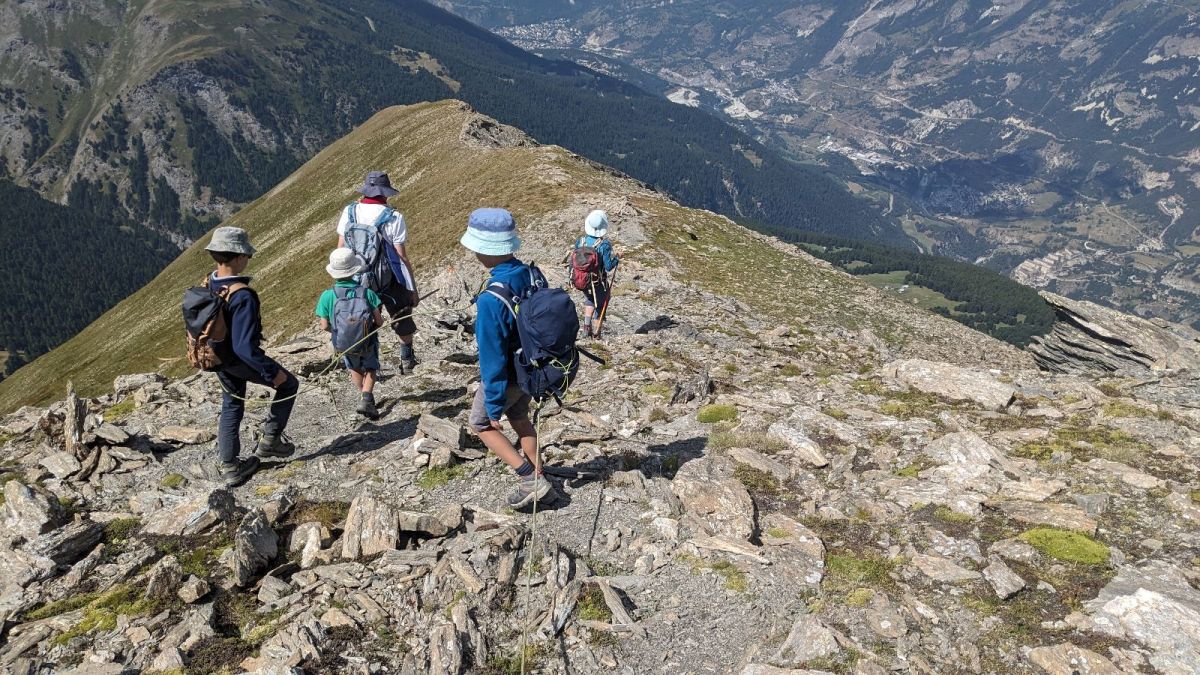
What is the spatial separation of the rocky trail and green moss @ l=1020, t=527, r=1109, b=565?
6cm

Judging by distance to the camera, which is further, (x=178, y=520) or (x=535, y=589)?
(x=178, y=520)

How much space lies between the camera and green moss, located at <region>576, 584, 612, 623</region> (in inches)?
295

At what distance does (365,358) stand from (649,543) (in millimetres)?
8179

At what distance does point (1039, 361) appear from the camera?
28.0 metres

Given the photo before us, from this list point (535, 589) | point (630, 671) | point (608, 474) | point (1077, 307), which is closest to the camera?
point (630, 671)

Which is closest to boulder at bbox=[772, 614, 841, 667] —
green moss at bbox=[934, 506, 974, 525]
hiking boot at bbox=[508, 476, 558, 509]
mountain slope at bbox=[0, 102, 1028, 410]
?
green moss at bbox=[934, 506, 974, 525]

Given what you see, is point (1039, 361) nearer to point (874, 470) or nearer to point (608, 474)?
point (874, 470)

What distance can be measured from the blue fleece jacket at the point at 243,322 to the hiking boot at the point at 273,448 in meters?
2.11

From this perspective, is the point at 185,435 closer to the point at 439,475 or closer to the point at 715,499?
the point at 439,475

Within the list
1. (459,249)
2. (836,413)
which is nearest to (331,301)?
(836,413)

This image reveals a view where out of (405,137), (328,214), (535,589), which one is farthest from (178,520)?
(405,137)

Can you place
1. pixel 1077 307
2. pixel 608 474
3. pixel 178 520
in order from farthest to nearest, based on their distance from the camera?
pixel 1077 307, pixel 608 474, pixel 178 520

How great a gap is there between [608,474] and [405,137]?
78.8m

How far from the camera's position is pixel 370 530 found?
8719 millimetres
